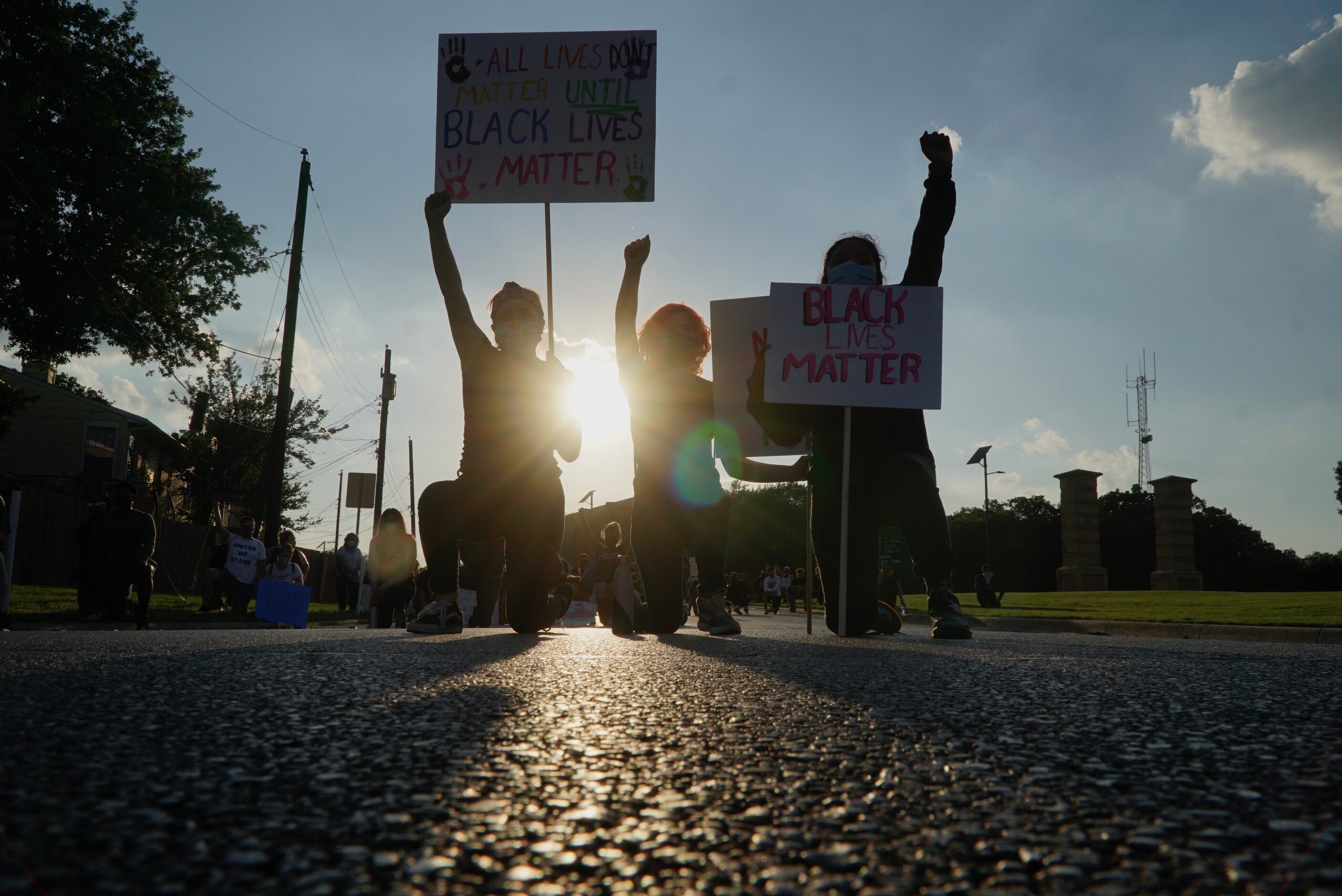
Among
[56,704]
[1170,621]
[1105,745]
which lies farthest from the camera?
[1170,621]

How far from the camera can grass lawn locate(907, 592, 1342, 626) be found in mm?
Answer: 12516

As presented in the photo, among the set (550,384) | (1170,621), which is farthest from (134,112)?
(1170,621)

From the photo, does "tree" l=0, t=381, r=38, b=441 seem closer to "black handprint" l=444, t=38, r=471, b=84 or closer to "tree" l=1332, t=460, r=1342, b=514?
"black handprint" l=444, t=38, r=471, b=84

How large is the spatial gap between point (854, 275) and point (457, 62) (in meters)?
3.41

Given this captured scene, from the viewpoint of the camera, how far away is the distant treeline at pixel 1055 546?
4712 cm

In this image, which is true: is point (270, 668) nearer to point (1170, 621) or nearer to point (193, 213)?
point (1170, 621)

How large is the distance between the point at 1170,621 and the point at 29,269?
21.8 metres

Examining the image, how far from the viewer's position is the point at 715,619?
4902mm

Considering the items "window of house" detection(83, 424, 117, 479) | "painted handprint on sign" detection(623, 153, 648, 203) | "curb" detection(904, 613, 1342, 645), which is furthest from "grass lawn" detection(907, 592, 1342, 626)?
"window of house" detection(83, 424, 117, 479)

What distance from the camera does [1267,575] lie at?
43.2m

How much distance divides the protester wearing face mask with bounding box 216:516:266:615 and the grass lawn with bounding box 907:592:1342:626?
40.0 ft

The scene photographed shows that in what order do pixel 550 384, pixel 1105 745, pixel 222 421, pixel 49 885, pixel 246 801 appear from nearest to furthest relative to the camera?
pixel 49 885
pixel 246 801
pixel 1105 745
pixel 550 384
pixel 222 421

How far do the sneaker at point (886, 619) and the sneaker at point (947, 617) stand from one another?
281mm

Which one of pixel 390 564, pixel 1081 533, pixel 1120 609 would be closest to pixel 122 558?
pixel 390 564
